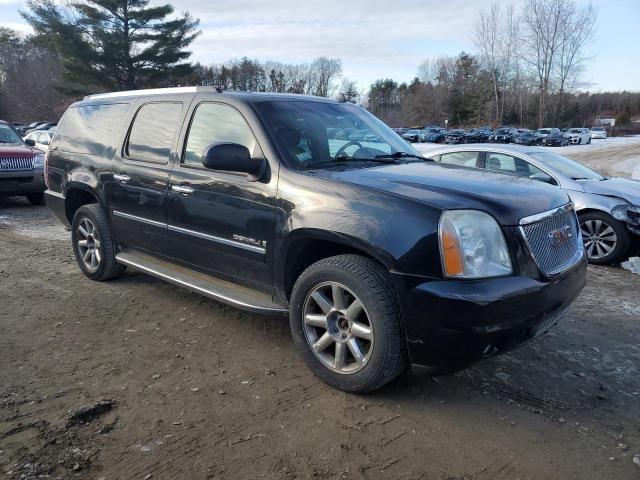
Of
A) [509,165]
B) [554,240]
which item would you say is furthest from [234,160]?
[509,165]

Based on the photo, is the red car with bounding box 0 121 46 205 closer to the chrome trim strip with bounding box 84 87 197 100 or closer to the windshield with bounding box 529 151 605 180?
the chrome trim strip with bounding box 84 87 197 100

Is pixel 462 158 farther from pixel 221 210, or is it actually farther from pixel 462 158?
pixel 221 210

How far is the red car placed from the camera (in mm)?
9890

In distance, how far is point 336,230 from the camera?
10.3 feet

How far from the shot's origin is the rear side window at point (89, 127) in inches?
199

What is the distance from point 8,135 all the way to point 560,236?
36.7 feet

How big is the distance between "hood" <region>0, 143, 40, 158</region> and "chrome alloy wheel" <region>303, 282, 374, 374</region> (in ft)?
29.3

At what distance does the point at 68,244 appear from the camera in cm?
731

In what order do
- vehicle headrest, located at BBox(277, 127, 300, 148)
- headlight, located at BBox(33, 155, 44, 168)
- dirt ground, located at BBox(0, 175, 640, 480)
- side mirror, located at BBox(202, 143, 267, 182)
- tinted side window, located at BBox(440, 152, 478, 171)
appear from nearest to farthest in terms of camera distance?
dirt ground, located at BBox(0, 175, 640, 480), side mirror, located at BBox(202, 143, 267, 182), vehicle headrest, located at BBox(277, 127, 300, 148), tinted side window, located at BBox(440, 152, 478, 171), headlight, located at BBox(33, 155, 44, 168)

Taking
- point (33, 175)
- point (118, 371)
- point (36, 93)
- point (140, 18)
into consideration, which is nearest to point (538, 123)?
point (140, 18)

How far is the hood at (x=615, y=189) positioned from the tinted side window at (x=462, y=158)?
1.45m

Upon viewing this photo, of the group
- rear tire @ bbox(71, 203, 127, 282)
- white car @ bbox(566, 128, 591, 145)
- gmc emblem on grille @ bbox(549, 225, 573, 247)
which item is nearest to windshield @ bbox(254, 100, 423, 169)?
gmc emblem on grille @ bbox(549, 225, 573, 247)

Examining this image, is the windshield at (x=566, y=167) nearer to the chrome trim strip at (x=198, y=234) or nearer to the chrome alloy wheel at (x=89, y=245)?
the chrome trim strip at (x=198, y=234)

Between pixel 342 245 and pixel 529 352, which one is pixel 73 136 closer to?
pixel 342 245
